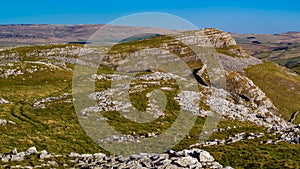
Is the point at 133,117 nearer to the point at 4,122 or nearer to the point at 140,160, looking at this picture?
the point at 4,122

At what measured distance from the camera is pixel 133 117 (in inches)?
2115

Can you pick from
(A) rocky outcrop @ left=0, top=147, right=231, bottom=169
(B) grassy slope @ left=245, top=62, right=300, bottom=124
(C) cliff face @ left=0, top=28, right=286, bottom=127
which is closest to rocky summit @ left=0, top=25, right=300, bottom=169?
(A) rocky outcrop @ left=0, top=147, right=231, bottom=169

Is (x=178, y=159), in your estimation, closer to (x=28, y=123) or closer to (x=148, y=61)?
(x=28, y=123)

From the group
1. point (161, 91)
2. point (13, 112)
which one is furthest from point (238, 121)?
point (13, 112)

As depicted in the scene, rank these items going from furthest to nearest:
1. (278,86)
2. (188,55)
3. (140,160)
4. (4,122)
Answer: (188,55), (278,86), (4,122), (140,160)

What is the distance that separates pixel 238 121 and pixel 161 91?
54.2 feet

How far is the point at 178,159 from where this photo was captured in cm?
2730

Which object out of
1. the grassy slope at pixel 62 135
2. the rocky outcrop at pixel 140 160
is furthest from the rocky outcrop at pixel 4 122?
the rocky outcrop at pixel 140 160

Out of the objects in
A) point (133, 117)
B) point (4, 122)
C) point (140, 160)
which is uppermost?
point (140, 160)

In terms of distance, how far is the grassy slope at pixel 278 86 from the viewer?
320ft

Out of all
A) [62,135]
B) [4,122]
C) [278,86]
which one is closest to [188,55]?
[278,86]

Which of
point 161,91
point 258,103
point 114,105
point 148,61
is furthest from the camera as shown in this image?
point 148,61

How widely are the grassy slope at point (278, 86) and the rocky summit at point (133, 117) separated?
0.40 meters

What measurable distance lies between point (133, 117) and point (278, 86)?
77600mm
